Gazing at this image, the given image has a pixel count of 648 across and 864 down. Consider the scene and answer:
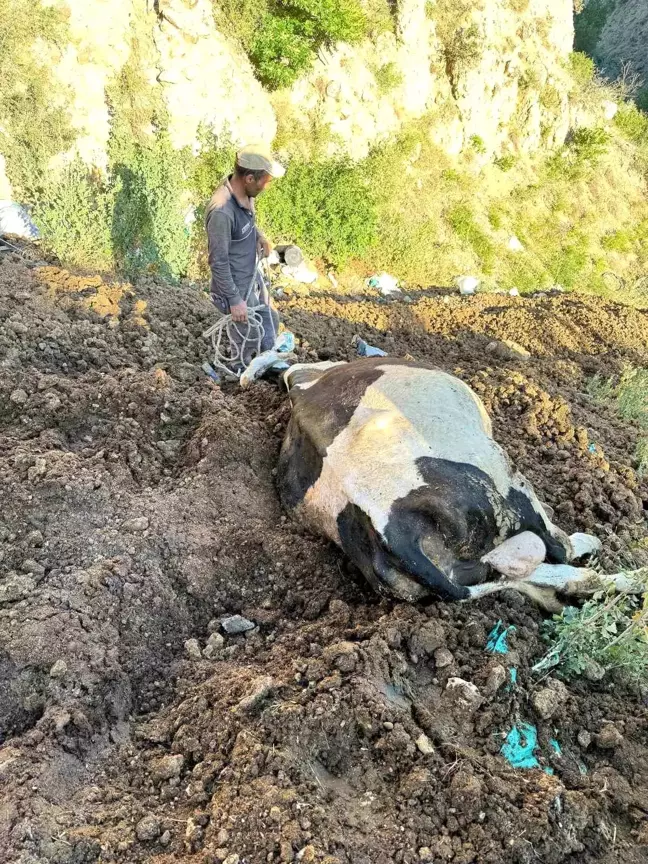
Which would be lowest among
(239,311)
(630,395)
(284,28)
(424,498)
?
(239,311)

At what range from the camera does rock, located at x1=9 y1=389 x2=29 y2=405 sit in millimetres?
4059

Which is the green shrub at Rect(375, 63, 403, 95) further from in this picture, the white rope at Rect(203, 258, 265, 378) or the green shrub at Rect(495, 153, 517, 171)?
the white rope at Rect(203, 258, 265, 378)

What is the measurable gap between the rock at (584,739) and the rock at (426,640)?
640 millimetres

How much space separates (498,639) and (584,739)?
50 centimetres

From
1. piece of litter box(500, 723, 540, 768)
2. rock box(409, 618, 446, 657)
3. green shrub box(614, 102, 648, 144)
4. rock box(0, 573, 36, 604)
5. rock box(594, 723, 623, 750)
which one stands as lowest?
rock box(0, 573, 36, 604)

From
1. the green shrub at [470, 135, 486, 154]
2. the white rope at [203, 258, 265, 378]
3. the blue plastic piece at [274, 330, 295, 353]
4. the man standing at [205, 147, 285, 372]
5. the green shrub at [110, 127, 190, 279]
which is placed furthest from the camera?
the green shrub at [470, 135, 486, 154]

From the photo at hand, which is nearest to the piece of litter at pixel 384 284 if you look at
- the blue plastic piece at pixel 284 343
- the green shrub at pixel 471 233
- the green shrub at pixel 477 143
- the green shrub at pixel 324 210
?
the green shrub at pixel 324 210

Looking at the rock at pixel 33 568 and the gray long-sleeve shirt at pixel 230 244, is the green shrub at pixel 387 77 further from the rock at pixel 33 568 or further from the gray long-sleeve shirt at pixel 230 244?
the rock at pixel 33 568

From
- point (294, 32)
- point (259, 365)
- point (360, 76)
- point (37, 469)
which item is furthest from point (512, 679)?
point (360, 76)

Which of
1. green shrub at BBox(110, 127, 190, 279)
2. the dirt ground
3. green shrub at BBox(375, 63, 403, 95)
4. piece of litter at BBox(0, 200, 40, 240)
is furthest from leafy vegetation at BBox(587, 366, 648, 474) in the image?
green shrub at BBox(375, 63, 403, 95)

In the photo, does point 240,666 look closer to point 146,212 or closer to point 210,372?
point 210,372

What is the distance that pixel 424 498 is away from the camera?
2.86 m

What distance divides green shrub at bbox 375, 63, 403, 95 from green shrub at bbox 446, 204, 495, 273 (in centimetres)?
231

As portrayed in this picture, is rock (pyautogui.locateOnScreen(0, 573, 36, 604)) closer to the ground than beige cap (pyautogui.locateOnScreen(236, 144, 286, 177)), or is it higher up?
closer to the ground
